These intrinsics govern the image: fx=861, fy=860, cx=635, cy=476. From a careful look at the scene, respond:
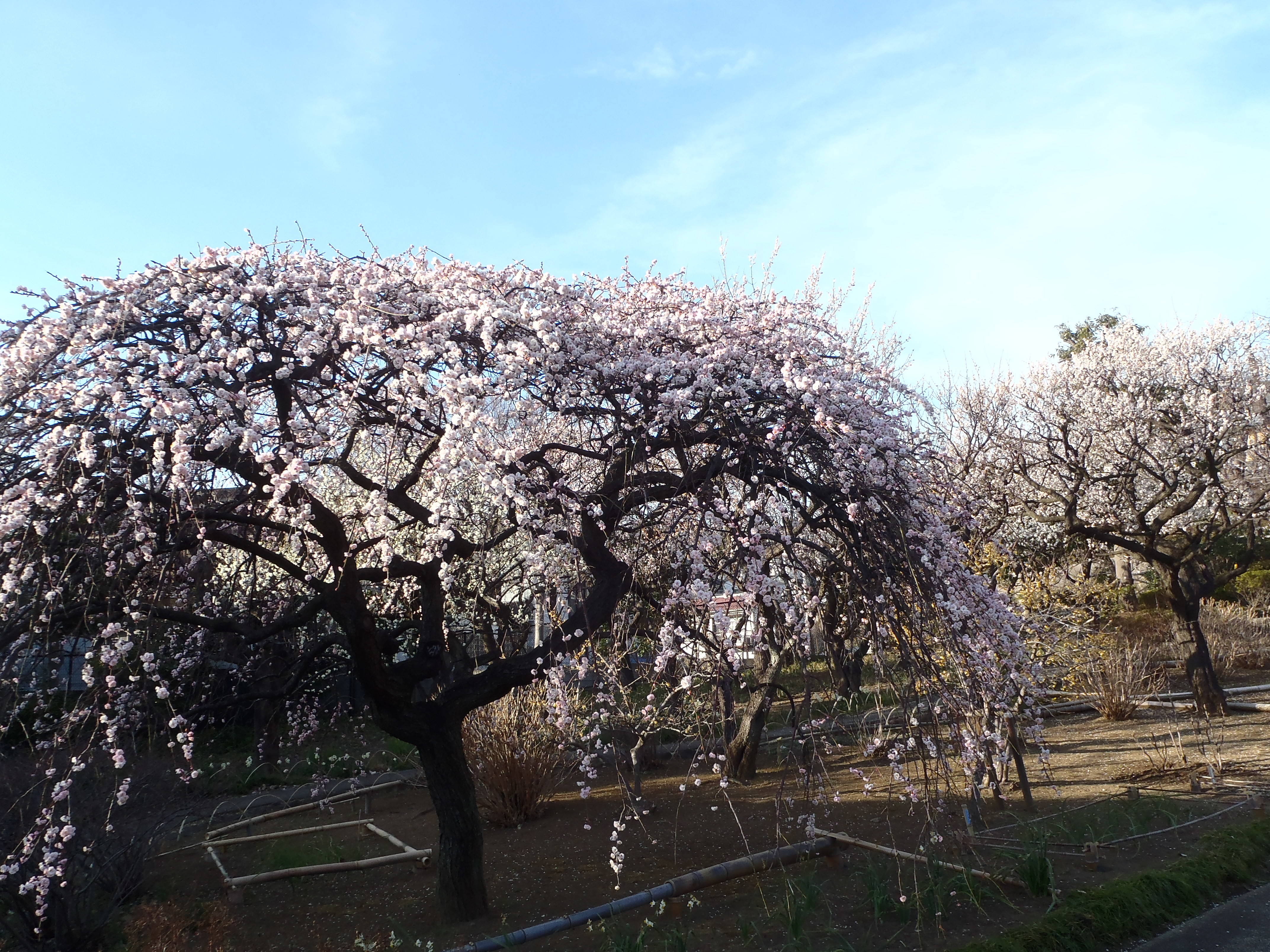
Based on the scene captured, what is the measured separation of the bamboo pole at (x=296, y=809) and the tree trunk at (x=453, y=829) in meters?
2.98

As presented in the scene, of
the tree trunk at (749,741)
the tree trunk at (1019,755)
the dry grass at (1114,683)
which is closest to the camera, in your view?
the tree trunk at (1019,755)

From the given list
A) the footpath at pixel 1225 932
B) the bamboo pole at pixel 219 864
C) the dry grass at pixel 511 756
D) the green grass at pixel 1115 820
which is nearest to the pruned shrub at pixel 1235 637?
the green grass at pixel 1115 820

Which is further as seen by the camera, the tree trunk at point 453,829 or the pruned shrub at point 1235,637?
the pruned shrub at point 1235,637

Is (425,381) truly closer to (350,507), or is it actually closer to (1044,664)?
(350,507)

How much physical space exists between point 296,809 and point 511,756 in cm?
223

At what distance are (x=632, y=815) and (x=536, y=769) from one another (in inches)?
37.6

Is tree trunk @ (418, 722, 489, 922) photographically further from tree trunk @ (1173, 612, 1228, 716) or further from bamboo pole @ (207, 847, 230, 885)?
tree trunk @ (1173, 612, 1228, 716)

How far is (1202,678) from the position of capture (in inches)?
406

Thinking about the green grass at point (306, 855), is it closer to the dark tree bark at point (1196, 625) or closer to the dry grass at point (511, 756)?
the dry grass at point (511, 756)

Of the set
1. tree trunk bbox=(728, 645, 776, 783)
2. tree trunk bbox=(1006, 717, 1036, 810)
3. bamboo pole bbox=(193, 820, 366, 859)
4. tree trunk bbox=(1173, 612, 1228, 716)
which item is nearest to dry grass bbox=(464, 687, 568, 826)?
bamboo pole bbox=(193, 820, 366, 859)

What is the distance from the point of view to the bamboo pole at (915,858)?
15.7 ft

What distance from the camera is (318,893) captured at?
5961 mm

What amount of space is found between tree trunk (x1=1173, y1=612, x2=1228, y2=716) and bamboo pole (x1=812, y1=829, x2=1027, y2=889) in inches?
262

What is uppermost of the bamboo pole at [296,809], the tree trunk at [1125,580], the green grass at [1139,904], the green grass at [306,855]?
the tree trunk at [1125,580]
